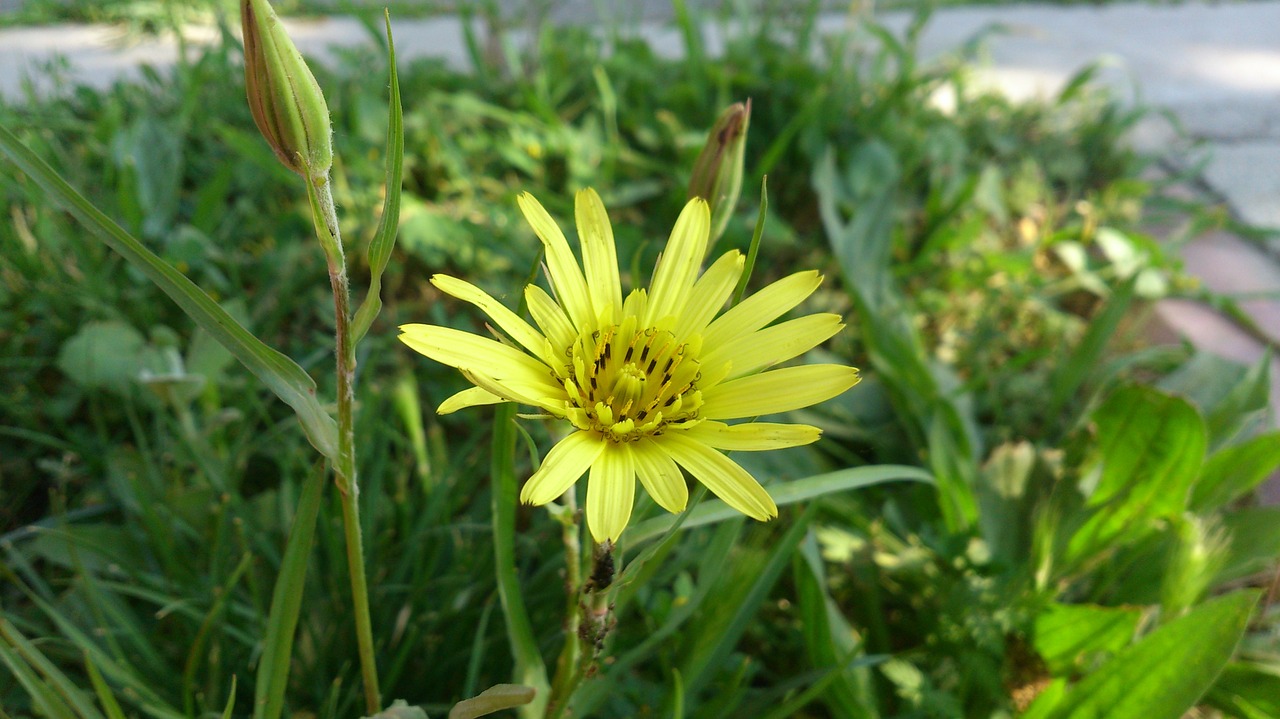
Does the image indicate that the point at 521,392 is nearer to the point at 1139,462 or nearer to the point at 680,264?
the point at 680,264

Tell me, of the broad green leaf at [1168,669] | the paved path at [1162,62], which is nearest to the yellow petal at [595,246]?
the broad green leaf at [1168,669]

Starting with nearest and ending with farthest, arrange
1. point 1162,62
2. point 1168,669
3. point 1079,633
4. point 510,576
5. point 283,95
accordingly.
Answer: point 283,95, point 510,576, point 1168,669, point 1079,633, point 1162,62

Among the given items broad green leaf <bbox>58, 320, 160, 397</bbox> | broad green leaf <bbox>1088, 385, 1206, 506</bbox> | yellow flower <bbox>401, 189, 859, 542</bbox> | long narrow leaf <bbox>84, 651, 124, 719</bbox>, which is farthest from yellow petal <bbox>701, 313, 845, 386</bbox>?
broad green leaf <bbox>58, 320, 160, 397</bbox>

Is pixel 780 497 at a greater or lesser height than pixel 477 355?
lesser

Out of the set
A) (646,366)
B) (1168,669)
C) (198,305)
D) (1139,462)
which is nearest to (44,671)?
(198,305)

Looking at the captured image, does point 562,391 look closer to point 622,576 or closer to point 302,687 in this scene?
point 622,576

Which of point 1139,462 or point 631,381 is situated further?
point 1139,462

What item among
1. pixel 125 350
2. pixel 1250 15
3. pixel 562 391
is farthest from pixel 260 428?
pixel 1250 15

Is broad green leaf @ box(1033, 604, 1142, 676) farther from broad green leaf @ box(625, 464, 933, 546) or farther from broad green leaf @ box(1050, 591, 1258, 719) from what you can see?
broad green leaf @ box(625, 464, 933, 546)
